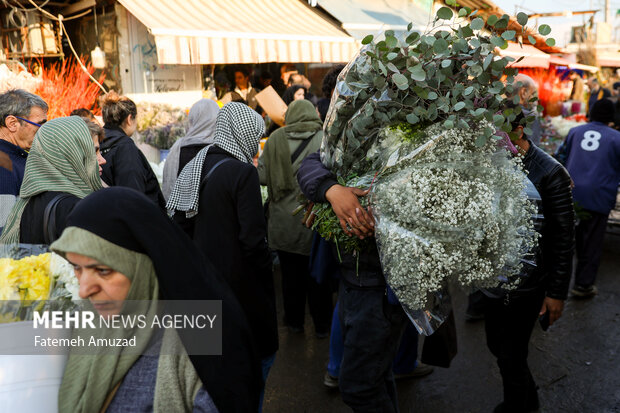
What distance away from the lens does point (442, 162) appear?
2.01 meters

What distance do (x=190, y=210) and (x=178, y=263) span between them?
5.40 ft

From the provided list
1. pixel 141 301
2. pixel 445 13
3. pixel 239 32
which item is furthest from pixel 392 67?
pixel 239 32

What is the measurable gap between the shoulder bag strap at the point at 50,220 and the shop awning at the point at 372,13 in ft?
22.8

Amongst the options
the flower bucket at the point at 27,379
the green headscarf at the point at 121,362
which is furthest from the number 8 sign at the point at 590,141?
the flower bucket at the point at 27,379

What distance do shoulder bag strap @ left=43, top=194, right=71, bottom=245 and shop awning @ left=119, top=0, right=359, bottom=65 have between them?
431cm

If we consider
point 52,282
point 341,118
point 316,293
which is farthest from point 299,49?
point 52,282

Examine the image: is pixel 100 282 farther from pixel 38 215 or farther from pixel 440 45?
pixel 440 45

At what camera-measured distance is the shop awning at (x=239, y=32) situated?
6.39m

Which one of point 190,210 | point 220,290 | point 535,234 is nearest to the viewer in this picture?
point 220,290

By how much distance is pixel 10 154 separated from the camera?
3.15 m

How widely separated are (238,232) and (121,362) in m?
1.59

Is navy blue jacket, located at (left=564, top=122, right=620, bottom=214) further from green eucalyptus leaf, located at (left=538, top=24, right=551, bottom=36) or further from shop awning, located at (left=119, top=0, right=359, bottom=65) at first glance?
green eucalyptus leaf, located at (left=538, top=24, right=551, bottom=36)

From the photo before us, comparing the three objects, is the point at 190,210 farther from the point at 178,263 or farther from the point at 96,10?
the point at 96,10

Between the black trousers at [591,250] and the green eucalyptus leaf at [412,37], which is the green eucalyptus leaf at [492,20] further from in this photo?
the black trousers at [591,250]
